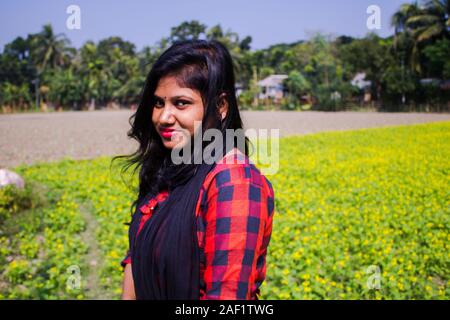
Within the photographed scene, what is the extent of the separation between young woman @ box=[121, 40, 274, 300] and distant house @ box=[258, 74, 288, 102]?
134ft

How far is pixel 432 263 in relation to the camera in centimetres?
346

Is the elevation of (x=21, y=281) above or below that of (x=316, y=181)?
below

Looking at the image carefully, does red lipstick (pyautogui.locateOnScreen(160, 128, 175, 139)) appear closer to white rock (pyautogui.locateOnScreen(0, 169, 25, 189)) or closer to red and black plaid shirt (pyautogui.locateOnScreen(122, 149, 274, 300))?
red and black plaid shirt (pyautogui.locateOnScreen(122, 149, 274, 300))

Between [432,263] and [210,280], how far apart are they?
2999 mm

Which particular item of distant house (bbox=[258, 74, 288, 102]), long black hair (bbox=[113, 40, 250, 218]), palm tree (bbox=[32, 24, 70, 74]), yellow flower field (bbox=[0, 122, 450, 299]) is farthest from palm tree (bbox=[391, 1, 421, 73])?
palm tree (bbox=[32, 24, 70, 74])

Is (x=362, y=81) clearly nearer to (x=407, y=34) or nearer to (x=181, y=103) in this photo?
(x=407, y=34)

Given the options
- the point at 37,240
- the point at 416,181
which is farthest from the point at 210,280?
the point at 416,181

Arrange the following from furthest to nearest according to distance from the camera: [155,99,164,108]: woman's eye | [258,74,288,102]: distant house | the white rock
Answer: [258,74,288,102]: distant house, the white rock, [155,99,164,108]: woman's eye

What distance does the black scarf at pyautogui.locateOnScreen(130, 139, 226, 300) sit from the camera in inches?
43.4

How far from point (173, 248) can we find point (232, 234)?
0.18 metres

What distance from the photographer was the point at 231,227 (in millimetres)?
1035

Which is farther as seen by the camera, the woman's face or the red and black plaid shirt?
the woman's face
